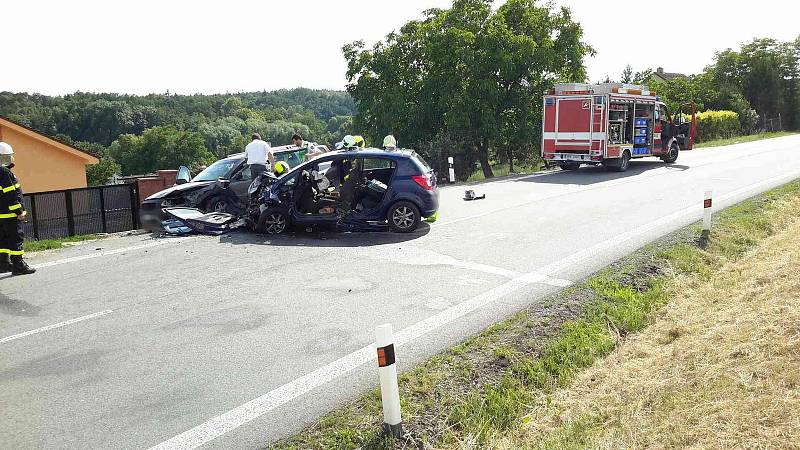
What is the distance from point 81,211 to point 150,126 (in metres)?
91.4

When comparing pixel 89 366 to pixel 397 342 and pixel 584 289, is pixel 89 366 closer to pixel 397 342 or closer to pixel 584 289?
pixel 397 342

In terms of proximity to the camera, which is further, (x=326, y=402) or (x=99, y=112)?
(x=99, y=112)

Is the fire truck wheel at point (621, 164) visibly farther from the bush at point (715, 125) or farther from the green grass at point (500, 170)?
the bush at point (715, 125)

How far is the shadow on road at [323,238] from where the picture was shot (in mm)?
10664

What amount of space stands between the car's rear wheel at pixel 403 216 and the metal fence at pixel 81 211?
6.16m

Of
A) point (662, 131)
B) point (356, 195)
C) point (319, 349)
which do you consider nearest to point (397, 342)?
point (319, 349)

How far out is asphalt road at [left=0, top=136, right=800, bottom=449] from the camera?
4598 millimetres

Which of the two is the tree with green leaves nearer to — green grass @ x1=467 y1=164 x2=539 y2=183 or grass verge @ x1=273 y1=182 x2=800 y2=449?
green grass @ x1=467 y1=164 x2=539 y2=183

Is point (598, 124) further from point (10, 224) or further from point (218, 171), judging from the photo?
point (10, 224)

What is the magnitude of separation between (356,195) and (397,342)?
19.8ft

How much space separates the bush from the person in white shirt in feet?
124

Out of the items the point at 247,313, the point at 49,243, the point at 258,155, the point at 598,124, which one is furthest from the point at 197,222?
the point at 598,124

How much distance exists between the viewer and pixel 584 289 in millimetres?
7367

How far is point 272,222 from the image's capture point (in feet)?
37.9
